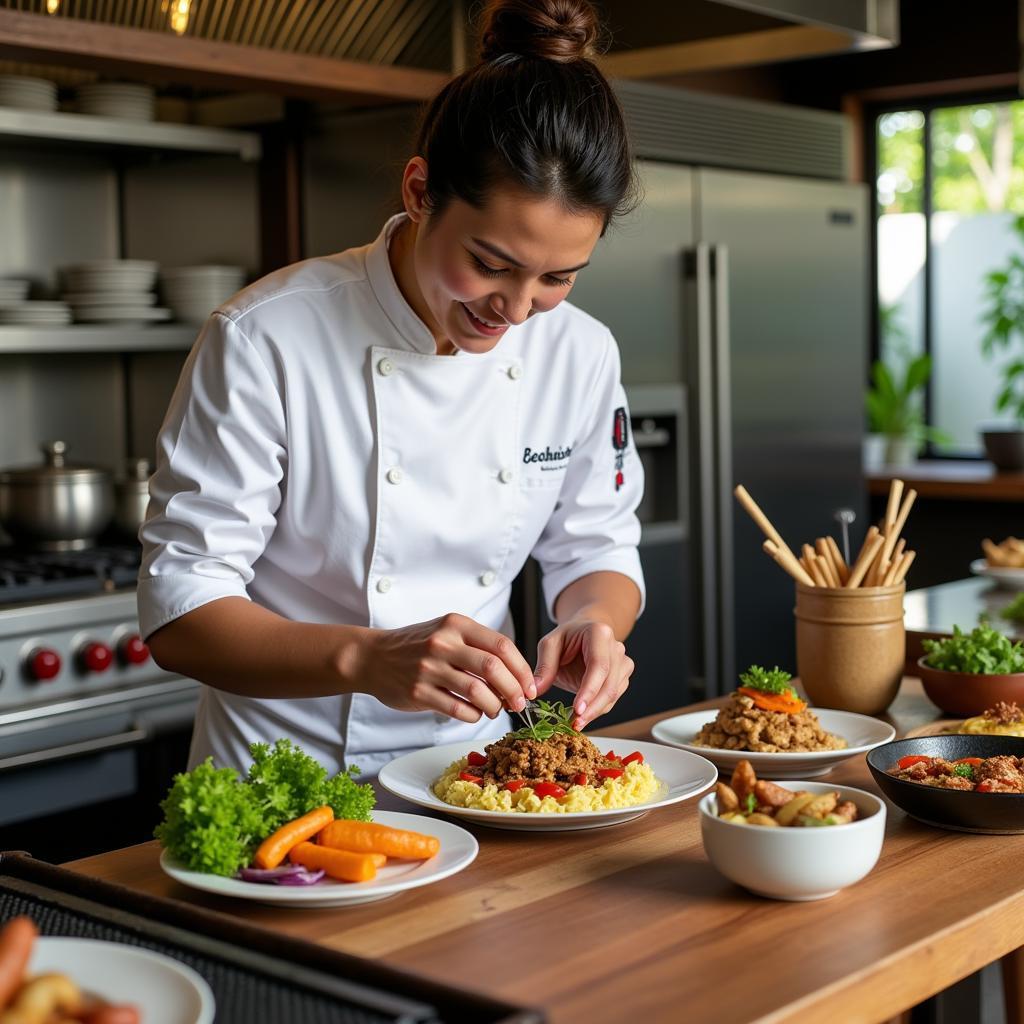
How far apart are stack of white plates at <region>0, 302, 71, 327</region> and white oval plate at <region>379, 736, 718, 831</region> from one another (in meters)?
1.91

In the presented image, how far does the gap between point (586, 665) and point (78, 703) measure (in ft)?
4.85

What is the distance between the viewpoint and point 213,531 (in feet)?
5.58

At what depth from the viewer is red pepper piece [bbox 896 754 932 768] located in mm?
1555

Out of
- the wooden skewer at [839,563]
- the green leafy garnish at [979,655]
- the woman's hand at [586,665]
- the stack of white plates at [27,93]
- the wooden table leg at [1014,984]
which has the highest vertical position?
the stack of white plates at [27,93]

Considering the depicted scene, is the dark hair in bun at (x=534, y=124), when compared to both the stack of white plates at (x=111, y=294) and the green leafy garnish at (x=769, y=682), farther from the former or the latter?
the stack of white plates at (x=111, y=294)

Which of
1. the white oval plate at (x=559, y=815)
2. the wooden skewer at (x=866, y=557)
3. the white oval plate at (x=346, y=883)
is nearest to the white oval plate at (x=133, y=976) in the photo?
the white oval plate at (x=346, y=883)

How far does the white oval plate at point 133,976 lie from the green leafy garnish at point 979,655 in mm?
1214

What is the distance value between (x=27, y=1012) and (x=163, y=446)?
92 cm

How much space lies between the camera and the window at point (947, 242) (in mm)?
5531

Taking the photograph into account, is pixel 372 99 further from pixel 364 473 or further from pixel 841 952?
pixel 841 952

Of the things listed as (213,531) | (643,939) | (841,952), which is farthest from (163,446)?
(841,952)

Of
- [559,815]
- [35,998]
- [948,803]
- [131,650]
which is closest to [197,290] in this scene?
[131,650]

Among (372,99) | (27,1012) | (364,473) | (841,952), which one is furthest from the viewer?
(372,99)

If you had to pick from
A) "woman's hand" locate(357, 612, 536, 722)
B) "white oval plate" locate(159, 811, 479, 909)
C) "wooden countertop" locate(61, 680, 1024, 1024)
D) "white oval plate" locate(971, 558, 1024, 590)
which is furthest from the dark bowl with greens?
"white oval plate" locate(971, 558, 1024, 590)
